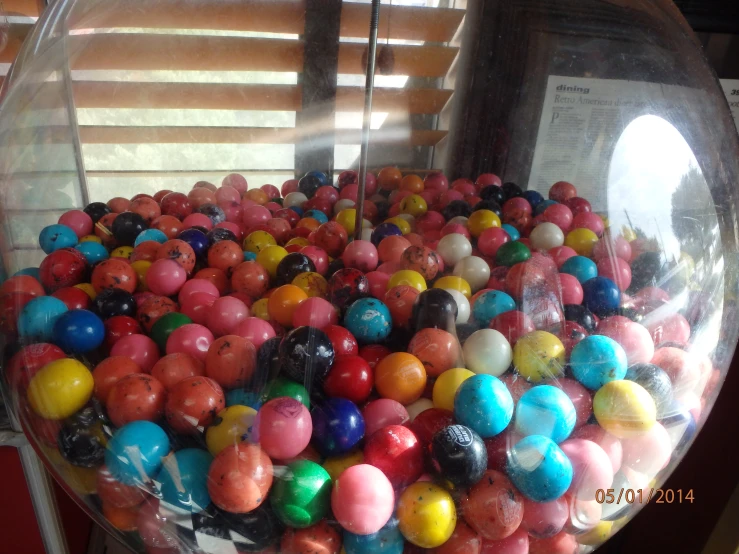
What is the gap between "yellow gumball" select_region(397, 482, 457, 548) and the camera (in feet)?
2.01

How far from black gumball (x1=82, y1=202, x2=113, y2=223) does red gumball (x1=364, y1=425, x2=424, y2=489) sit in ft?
2.57

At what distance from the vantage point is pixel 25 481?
1031 millimetres

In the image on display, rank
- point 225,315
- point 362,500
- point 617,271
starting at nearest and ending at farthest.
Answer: point 362,500
point 225,315
point 617,271

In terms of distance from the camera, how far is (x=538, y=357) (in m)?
0.75

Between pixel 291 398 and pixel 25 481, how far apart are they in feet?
2.28

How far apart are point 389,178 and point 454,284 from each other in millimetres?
225

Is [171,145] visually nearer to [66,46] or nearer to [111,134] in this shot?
[111,134]

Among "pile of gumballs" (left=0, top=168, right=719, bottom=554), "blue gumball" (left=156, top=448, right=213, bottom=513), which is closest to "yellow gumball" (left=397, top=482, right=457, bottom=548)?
"pile of gumballs" (left=0, top=168, right=719, bottom=554)

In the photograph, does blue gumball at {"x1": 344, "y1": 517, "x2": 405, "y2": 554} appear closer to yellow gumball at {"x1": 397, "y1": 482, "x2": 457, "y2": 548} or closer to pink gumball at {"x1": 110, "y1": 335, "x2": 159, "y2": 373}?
yellow gumball at {"x1": 397, "y1": 482, "x2": 457, "y2": 548}

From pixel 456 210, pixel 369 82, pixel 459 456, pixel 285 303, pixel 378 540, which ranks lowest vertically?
pixel 378 540

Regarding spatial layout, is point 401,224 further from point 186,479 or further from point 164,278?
point 186,479

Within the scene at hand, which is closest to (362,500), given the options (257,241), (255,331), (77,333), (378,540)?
(378,540)

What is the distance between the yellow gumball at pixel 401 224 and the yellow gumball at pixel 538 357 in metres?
0.32

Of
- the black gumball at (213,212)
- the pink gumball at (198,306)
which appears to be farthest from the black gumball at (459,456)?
the black gumball at (213,212)
